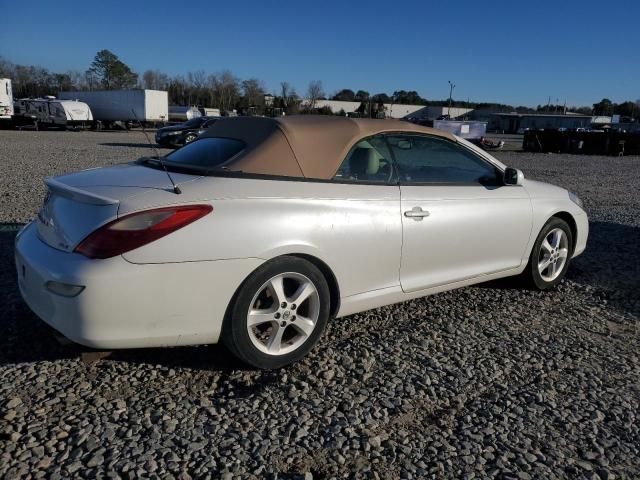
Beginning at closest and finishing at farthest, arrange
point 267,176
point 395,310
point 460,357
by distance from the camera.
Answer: point 267,176, point 460,357, point 395,310

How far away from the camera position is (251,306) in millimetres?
3027

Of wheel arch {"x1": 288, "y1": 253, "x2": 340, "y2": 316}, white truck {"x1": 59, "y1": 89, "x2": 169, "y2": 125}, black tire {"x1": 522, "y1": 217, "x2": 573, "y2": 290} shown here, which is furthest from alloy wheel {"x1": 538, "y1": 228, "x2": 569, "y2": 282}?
A: white truck {"x1": 59, "y1": 89, "x2": 169, "y2": 125}

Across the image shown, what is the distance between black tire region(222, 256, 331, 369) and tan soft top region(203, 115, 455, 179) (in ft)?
1.96

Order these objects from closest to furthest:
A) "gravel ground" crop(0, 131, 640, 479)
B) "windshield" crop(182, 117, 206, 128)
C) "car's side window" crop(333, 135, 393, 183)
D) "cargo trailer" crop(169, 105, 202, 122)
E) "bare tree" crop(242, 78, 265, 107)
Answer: "gravel ground" crop(0, 131, 640, 479) → "car's side window" crop(333, 135, 393, 183) → "windshield" crop(182, 117, 206, 128) → "cargo trailer" crop(169, 105, 202, 122) → "bare tree" crop(242, 78, 265, 107)

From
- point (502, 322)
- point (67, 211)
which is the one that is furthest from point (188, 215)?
point (502, 322)

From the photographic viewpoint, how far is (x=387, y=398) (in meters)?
2.96

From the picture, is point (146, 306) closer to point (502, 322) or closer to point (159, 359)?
point (159, 359)

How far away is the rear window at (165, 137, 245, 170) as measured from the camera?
11.3 feet

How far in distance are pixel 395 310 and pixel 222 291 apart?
1.85m

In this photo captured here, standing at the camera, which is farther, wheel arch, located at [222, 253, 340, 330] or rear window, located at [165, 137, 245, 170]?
rear window, located at [165, 137, 245, 170]

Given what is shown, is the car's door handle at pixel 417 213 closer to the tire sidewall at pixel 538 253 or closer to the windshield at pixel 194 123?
the tire sidewall at pixel 538 253

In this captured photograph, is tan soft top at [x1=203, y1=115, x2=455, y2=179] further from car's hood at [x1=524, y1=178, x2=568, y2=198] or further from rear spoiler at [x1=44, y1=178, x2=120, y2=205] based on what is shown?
car's hood at [x1=524, y1=178, x2=568, y2=198]

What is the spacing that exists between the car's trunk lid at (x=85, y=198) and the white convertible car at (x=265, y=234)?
1cm

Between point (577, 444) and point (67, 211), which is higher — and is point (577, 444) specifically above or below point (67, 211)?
below
